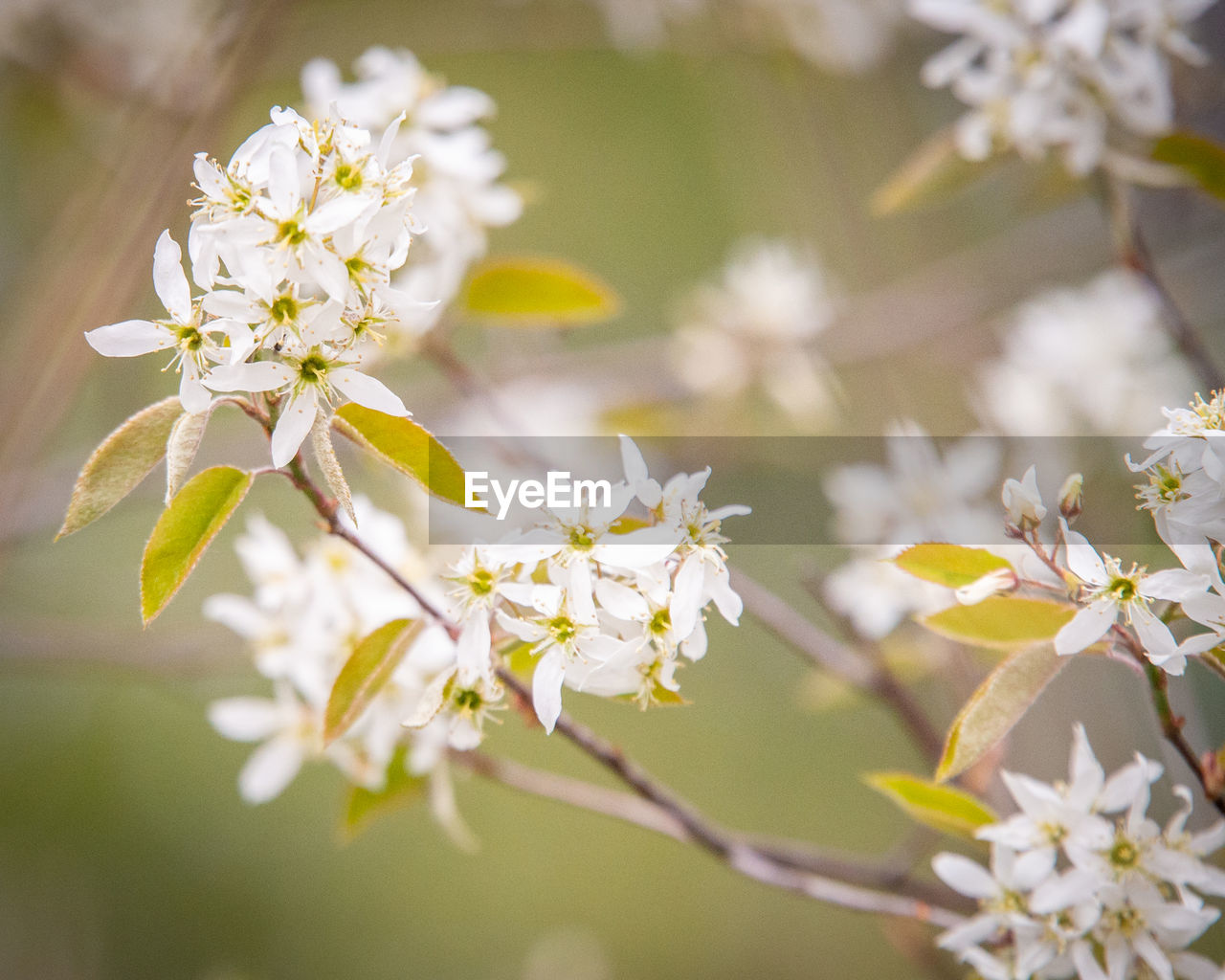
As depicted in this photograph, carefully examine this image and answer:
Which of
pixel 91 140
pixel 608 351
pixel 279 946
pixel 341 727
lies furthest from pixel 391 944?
pixel 341 727

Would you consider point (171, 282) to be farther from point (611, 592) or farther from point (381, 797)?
point (381, 797)

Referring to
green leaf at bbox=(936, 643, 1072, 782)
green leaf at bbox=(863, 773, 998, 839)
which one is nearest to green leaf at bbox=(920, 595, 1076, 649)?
green leaf at bbox=(936, 643, 1072, 782)

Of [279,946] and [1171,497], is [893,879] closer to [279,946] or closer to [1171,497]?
[1171,497]

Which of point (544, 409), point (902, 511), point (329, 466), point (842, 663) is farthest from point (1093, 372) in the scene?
point (329, 466)

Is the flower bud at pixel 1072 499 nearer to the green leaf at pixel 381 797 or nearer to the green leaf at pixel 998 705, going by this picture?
the green leaf at pixel 998 705

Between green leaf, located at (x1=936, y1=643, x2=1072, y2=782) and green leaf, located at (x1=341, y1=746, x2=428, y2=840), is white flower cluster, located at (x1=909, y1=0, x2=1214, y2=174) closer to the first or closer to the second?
green leaf, located at (x1=936, y1=643, x2=1072, y2=782)

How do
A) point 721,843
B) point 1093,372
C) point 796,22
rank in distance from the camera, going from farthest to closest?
point 796,22
point 1093,372
point 721,843

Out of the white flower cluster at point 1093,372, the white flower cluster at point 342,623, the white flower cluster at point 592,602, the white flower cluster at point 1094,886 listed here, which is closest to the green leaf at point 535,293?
the white flower cluster at point 342,623
